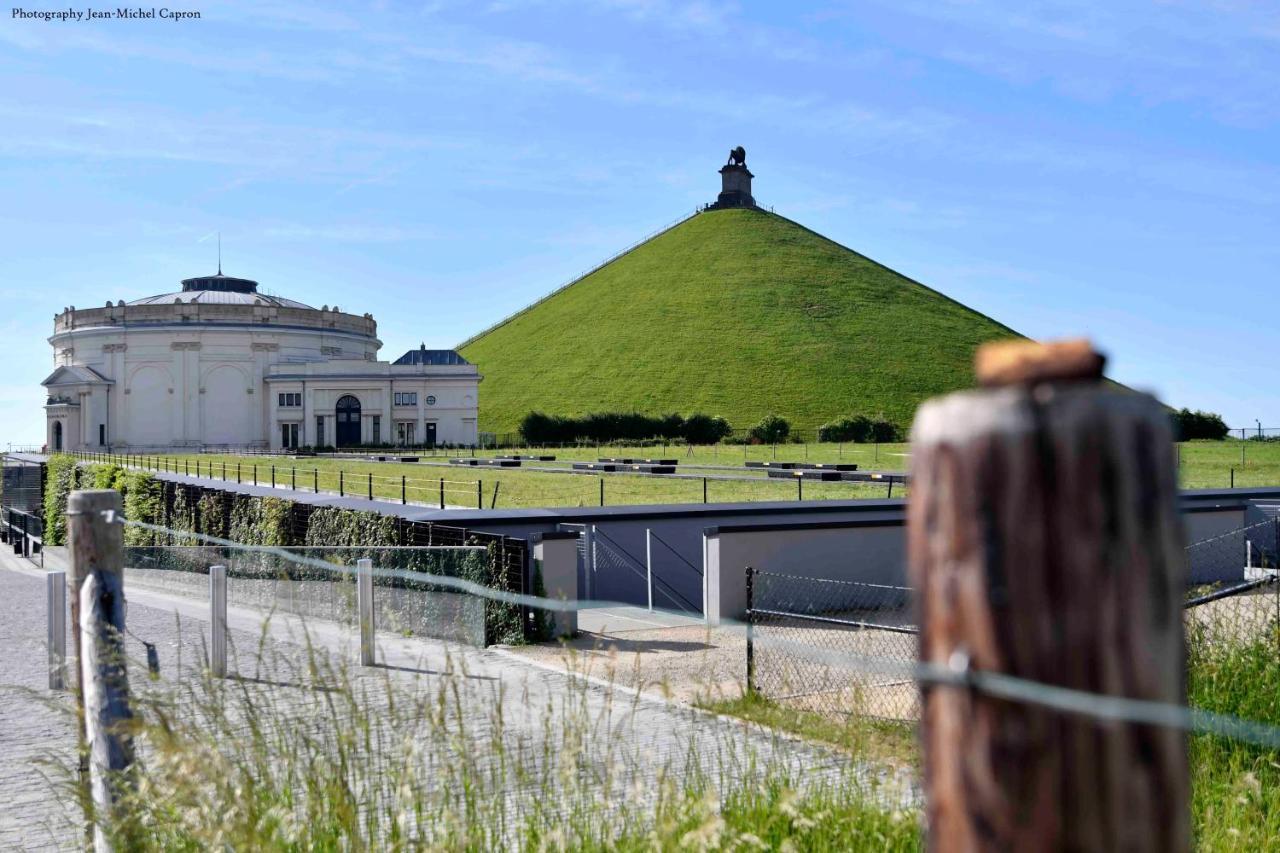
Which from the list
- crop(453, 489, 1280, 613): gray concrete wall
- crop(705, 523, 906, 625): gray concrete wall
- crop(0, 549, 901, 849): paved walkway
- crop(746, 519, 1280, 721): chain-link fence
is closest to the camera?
crop(0, 549, 901, 849): paved walkway

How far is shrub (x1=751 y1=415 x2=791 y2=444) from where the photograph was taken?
94.1m

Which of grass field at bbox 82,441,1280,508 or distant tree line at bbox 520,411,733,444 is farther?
distant tree line at bbox 520,411,733,444

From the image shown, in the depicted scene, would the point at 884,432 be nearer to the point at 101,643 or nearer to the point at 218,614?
the point at 218,614

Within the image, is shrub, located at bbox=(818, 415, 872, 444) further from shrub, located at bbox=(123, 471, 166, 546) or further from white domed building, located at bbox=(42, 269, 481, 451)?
shrub, located at bbox=(123, 471, 166, 546)

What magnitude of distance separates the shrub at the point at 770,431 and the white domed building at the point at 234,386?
74.2 feet

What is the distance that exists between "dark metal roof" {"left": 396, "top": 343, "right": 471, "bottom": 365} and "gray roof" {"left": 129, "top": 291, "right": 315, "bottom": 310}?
15100 millimetres

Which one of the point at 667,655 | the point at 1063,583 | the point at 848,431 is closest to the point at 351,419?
the point at 848,431

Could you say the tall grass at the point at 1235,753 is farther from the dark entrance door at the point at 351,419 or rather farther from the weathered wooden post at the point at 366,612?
the dark entrance door at the point at 351,419

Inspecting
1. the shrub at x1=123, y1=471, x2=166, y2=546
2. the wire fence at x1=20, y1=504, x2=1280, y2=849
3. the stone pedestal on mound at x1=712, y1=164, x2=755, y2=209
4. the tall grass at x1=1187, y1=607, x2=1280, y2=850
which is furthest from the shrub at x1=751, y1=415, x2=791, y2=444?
the tall grass at x1=1187, y1=607, x2=1280, y2=850

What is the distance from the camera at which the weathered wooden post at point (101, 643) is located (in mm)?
4836

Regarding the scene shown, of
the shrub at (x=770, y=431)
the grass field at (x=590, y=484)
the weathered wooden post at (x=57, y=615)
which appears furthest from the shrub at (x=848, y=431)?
the weathered wooden post at (x=57, y=615)

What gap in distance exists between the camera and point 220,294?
10825 cm

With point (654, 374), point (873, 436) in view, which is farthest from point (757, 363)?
point (873, 436)

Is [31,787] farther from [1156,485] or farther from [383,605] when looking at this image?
[1156,485]
